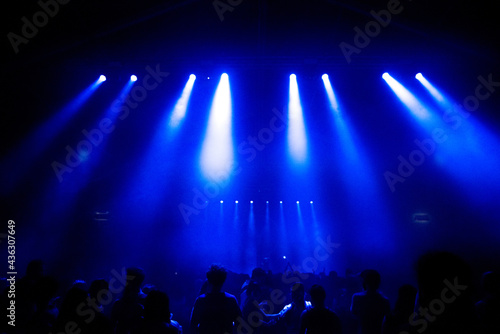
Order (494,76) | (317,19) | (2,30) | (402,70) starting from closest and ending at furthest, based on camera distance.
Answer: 1. (2,30)
2. (317,19)
3. (494,76)
4. (402,70)

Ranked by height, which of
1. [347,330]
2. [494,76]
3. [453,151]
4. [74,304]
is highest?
[494,76]

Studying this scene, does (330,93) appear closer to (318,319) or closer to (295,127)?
(295,127)

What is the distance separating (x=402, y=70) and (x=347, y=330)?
23.2 feet

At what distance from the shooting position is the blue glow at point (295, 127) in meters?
9.40

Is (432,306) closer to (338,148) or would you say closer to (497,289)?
(497,289)

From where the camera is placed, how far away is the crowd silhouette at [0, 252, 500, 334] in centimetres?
152

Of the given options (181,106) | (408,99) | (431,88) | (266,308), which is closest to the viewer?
(266,308)

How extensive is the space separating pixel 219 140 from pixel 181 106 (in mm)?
2023

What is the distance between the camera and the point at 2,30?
211 inches

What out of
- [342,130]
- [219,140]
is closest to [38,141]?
[219,140]

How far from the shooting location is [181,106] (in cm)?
981

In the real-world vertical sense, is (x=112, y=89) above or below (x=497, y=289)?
above

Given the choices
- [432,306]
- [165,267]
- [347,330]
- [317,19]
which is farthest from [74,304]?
[165,267]

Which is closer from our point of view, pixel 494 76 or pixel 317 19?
pixel 317 19
